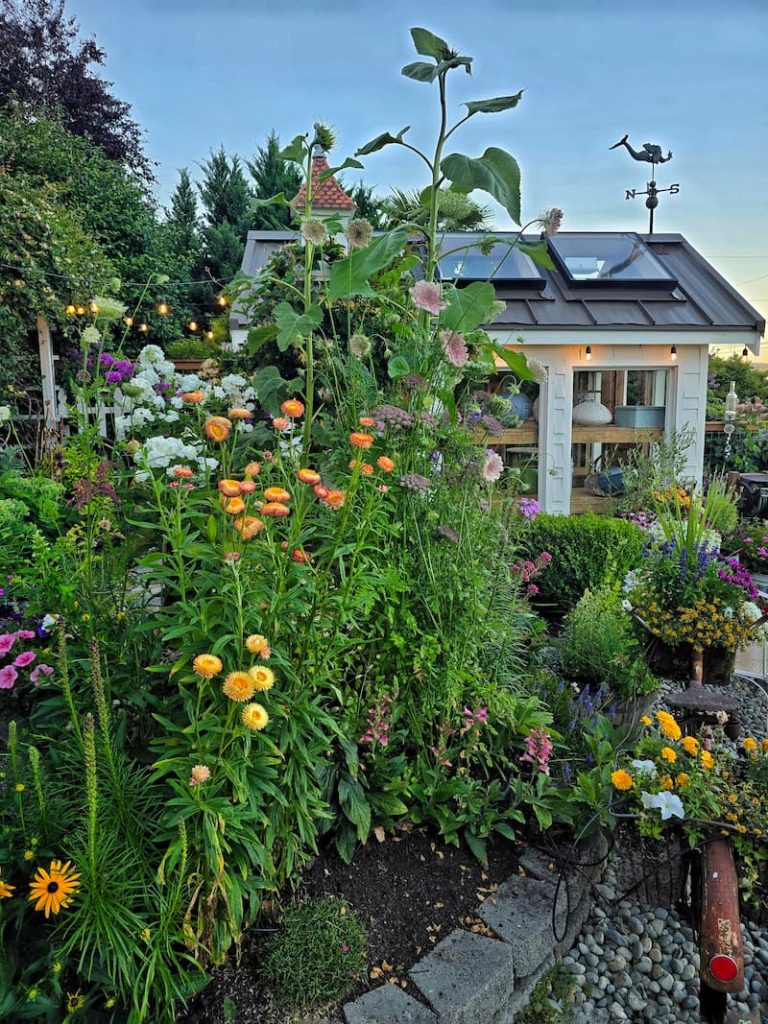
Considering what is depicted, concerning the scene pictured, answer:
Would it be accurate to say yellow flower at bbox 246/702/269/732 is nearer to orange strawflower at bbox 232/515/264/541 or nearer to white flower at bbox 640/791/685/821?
orange strawflower at bbox 232/515/264/541

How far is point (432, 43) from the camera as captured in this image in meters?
1.59

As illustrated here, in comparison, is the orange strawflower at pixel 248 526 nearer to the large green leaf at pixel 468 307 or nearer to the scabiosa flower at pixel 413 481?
the scabiosa flower at pixel 413 481

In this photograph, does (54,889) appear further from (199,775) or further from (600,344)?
(600,344)

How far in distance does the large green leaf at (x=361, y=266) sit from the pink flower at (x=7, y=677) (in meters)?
1.40

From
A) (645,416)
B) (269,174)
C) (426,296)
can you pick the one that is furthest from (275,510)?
(269,174)

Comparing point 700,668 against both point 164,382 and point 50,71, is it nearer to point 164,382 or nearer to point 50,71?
point 164,382

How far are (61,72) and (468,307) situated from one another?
13.1 meters

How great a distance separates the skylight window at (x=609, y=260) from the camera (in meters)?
6.05

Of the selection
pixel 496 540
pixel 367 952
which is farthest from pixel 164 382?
pixel 367 952

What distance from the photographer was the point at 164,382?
2188mm

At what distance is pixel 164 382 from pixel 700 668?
2.14 m

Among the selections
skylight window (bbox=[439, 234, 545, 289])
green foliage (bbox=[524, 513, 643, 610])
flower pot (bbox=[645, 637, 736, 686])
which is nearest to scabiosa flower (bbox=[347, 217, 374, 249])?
flower pot (bbox=[645, 637, 736, 686])

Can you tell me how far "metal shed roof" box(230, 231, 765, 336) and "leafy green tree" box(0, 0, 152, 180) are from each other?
721 cm

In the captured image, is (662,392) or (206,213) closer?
(662,392)
